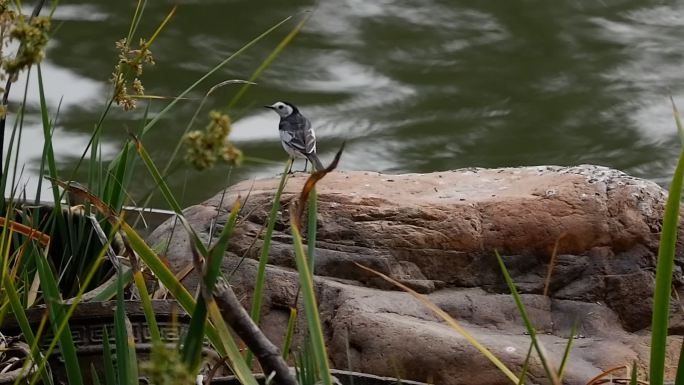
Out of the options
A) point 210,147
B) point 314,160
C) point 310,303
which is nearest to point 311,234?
point 310,303

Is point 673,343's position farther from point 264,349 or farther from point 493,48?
point 493,48

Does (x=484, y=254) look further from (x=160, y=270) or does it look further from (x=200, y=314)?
(x=200, y=314)

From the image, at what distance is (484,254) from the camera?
2477 millimetres

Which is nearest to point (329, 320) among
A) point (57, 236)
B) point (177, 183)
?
point (57, 236)

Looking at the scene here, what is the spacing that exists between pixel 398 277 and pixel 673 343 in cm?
52

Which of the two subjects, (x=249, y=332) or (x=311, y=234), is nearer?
(x=249, y=332)

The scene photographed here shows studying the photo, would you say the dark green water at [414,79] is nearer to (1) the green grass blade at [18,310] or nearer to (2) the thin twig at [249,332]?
(1) the green grass blade at [18,310]

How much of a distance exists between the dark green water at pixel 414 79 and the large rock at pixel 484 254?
1.84m

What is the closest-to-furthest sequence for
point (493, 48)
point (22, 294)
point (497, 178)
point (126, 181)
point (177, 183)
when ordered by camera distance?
1. point (22, 294)
2. point (126, 181)
3. point (497, 178)
4. point (177, 183)
5. point (493, 48)

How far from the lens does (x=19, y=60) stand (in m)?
1.00

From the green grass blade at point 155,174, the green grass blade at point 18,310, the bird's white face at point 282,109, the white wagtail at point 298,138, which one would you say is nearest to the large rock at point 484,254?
the green grass blade at point 155,174

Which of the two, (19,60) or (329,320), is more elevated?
(19,60)

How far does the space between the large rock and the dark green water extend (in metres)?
1.84

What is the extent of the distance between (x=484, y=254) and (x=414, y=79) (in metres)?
2.87
